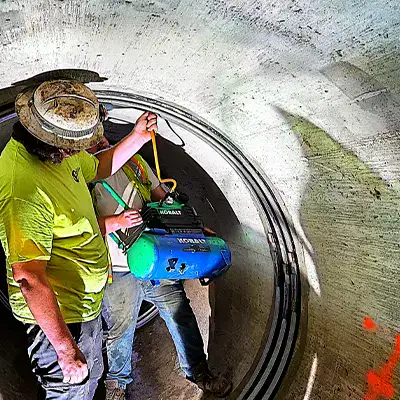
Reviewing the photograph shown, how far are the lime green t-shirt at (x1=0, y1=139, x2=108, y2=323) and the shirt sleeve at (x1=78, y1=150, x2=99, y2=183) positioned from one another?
0.28ft

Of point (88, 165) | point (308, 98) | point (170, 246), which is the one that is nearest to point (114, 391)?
point (170, 246)

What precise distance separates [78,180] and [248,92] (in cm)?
81

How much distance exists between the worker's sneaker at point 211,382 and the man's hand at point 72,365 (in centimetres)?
125

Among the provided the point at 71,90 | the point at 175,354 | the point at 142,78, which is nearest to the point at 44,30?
the point at 71,90

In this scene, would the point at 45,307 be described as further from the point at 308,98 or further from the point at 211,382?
the point at 211,382

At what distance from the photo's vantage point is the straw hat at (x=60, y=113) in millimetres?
1894

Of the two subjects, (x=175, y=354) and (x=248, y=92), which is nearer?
(x=248, y=92)

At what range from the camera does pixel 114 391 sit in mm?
2998

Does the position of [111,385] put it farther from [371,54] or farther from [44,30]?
[371,54]

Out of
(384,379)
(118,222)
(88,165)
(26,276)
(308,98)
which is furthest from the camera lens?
(118,222)

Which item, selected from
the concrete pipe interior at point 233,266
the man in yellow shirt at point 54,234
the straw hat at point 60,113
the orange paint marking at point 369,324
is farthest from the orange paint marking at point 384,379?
the straw hat at point 60,113

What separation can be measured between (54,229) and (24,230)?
192 mm

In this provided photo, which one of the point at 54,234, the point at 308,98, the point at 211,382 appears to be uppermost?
the point at 308,98

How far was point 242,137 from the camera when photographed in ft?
7.95
